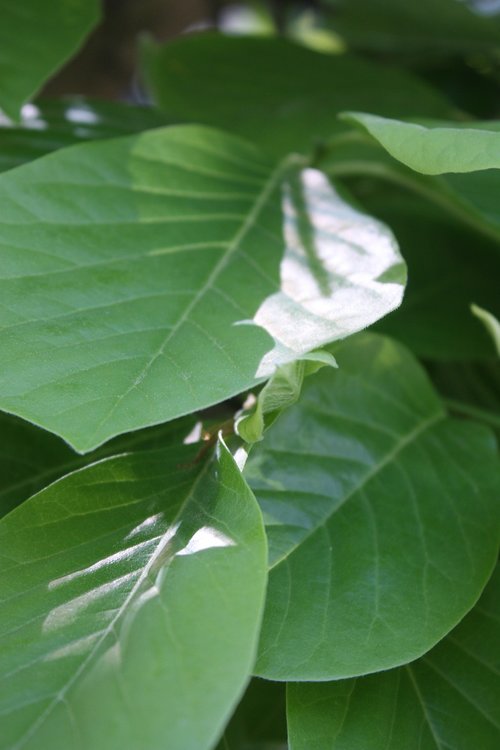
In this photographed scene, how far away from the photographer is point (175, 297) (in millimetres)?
553

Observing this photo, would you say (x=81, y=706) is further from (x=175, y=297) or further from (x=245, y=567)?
(x=175, y=297)

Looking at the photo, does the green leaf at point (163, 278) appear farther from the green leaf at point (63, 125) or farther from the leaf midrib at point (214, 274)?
the green leaf at point (63, 125)

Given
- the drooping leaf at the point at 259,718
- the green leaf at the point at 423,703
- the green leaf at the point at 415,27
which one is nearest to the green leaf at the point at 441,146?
the green leaf at the point at 423,703

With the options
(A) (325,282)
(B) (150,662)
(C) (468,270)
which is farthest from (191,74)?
(B) (150,662)

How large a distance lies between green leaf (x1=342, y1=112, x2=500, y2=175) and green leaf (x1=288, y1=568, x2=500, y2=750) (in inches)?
11.1

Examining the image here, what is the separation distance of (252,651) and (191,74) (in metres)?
0.88

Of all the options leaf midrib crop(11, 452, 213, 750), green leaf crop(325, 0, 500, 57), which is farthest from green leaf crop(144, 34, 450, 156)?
leaf midrib crop(11, 452, 213, 750)

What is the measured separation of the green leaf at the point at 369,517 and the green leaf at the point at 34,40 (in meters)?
0.36

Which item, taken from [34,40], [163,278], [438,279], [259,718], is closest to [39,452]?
[163,278]

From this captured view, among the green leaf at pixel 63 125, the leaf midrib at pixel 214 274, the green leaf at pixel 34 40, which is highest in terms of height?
the green leaf at pixel 34 40

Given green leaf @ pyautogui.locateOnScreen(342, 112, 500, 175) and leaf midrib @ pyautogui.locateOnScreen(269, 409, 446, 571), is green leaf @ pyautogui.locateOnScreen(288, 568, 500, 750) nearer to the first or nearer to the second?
leaf midrib @ pyautogui.locateOnScreen(269, 409, 446, 571)

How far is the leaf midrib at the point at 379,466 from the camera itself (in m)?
0.52

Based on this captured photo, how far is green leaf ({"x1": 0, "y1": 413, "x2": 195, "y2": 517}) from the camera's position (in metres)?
0.59

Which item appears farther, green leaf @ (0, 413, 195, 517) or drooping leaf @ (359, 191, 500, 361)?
drooping leaf @ (359, 191, 500, 361)
